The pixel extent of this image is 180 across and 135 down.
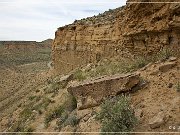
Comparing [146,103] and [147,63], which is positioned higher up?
[147,63]

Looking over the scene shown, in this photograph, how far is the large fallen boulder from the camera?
10.5m

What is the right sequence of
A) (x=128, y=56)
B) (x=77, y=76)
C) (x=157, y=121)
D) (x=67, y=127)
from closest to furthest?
(x=157, y=121)
(x=67, y=127)
(x=128, y=56)
(x=77, y=76)

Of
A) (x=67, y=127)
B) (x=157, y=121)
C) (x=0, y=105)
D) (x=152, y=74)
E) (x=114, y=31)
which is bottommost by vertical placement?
(x=0, y=105)

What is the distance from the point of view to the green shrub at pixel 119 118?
8.91 m

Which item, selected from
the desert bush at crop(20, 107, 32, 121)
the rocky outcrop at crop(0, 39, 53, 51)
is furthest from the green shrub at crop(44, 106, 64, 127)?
the rocky outcrop at crop(0, 39, 53, 51)

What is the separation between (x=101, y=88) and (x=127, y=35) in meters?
4.16

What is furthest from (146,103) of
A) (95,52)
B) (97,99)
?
(95,52)

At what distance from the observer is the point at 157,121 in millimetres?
8586

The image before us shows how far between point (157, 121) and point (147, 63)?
11.8ft

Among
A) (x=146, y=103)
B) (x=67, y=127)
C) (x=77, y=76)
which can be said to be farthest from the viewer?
(x=77, y=76)

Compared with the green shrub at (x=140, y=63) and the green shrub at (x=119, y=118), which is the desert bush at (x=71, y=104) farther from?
the green shrub at (x=119, y=118)

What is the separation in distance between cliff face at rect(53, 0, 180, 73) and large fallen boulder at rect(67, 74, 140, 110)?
7.14 feet

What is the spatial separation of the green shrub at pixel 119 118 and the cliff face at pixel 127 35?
129 inches

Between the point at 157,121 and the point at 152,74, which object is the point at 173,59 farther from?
the point at 157,121
